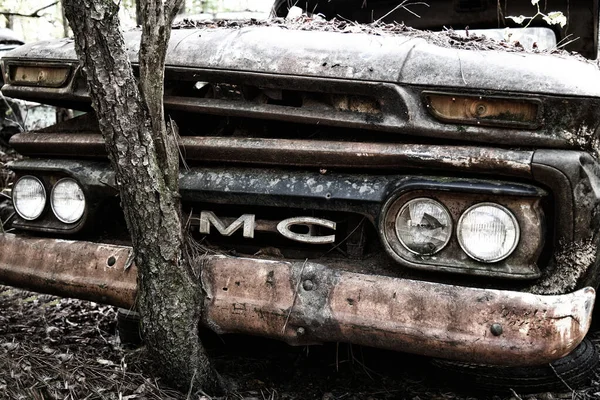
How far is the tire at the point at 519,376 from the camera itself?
244 cm

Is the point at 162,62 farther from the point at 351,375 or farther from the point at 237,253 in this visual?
the point at 351,375

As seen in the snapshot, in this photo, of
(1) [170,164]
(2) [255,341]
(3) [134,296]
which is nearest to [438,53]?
(1) [170,164]

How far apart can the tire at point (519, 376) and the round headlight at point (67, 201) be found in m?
1.60

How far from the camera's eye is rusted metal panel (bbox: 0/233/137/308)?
7.89 ft

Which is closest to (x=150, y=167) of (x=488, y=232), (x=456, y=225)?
(x=456, y=225)

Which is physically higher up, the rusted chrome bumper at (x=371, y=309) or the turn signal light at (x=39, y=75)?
the turn signal light at (x=39, y=75)

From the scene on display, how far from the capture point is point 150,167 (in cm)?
208

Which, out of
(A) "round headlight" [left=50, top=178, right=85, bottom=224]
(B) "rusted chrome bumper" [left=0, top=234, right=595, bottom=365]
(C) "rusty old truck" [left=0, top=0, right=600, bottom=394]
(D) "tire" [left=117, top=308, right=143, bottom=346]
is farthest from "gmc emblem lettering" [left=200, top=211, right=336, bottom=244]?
(D) "tire" [left=117, top=308, right=143, bottom=346]

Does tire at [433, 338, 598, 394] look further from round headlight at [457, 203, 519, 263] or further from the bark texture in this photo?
the bark texture

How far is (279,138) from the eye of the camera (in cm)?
240

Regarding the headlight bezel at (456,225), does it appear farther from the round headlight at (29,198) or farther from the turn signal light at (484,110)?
the round headlight at (29,198)

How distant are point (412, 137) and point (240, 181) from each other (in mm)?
655

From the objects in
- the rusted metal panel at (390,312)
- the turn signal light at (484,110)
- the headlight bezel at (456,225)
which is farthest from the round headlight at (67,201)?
the turn signal light at (484,110)

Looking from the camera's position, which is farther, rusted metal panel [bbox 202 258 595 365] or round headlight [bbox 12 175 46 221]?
round headlight [bbox 12 175 46 221]
